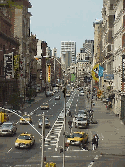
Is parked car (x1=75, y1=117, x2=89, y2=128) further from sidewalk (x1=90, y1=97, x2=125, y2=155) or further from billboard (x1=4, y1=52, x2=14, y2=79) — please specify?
billboard (x1=4, y1=52, x2=14, y2=79)

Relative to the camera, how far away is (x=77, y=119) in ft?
170

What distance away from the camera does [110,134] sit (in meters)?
43.9

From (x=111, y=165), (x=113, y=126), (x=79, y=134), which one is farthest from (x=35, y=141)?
(x=113, y=126)

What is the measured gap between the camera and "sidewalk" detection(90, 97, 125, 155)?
3388 centimetres

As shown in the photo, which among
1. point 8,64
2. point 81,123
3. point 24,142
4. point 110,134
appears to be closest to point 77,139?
point 24,142

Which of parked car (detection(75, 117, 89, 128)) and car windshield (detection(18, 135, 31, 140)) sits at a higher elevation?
car windshield (detection(18, 135, 31, 140))

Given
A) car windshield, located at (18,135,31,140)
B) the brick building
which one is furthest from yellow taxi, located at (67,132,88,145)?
the brick building

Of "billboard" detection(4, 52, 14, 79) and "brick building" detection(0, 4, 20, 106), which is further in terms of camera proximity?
"brick building" detection(0, 4, 20, 106)

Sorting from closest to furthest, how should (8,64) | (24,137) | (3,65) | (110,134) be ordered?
(24,137)
(110,134)
(8,64)
(3,65)

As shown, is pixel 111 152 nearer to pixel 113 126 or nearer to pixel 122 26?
pixel 113 126

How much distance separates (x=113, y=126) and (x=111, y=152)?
19.6m

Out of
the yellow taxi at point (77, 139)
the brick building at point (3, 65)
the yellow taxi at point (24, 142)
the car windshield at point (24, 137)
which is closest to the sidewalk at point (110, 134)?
the yellow taxi at point (77, 139)

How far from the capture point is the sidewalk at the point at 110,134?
33.9m

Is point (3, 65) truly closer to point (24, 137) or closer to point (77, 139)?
point (24, 137)
